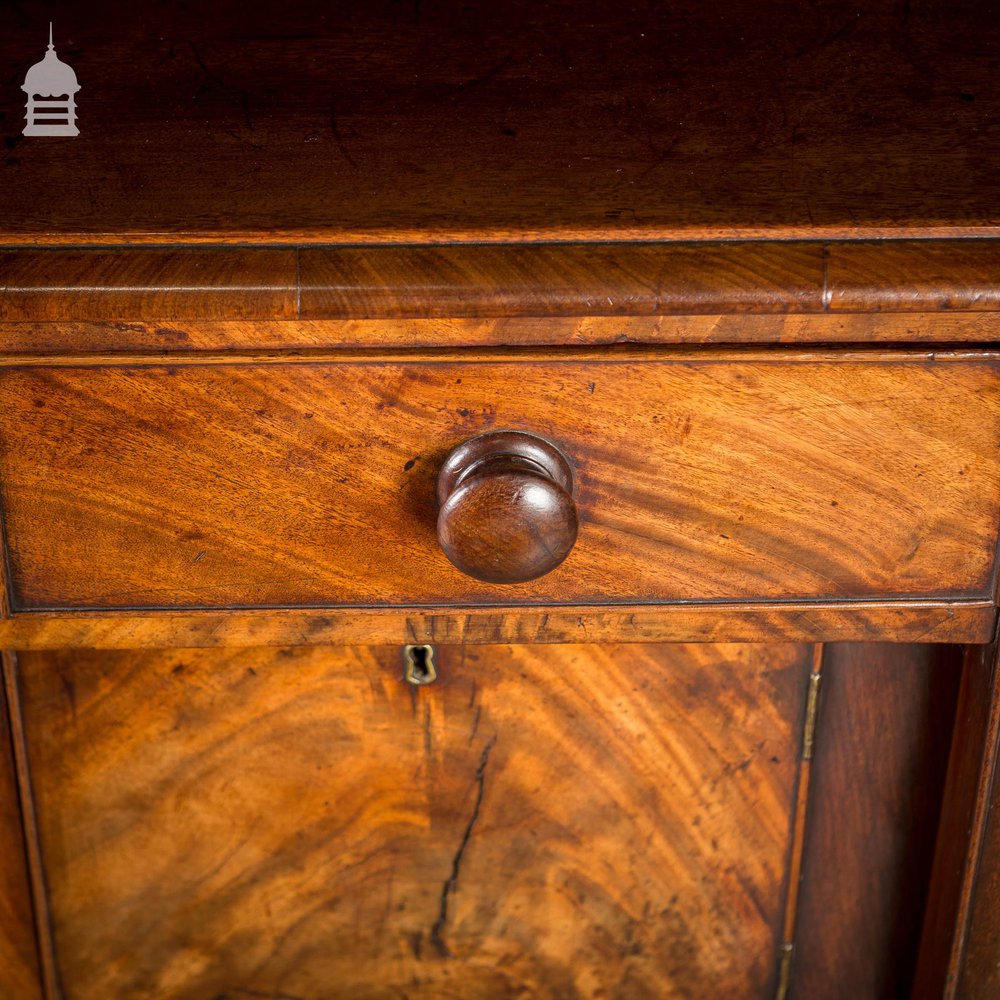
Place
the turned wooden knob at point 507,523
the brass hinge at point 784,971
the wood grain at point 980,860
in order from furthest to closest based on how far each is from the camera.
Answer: the brass hinge at point 784,971
the wood grain at point 980,860
the turned wooden knob at point 507,523

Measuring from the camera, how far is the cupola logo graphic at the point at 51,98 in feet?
1.64

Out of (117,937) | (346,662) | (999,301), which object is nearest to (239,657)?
(346,662)

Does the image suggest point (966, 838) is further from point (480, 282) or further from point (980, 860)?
point (480, 282)

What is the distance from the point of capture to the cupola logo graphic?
1.64ft

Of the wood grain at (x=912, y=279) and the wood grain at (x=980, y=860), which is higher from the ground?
the wood grain at (x=912, y=279)

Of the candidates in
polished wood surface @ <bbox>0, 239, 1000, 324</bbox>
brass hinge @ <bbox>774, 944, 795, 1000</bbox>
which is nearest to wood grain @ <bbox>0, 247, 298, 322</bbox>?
polished wood surface @ <bbox>0, 239, 1000, 324</bbox>

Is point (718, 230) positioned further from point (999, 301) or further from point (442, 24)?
point (442, 24)

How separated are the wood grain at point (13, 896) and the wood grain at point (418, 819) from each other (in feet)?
0.08

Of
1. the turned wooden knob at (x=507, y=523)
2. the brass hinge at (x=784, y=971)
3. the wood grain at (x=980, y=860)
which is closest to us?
the turned wooden knob at (x=507, y=523)

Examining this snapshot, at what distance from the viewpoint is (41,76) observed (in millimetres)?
523

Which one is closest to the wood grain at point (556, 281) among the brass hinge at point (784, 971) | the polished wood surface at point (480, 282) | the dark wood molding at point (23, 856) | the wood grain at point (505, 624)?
the polished wood surface at point (480, 282)

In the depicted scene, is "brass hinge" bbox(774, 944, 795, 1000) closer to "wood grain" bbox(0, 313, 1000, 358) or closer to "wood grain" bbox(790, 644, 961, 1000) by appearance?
"wood grain" bbox(790, 644, 961, 1000)

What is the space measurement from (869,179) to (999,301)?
8 centimetres

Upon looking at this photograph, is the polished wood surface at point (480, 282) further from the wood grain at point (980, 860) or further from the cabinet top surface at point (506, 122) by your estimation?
the wood grain at point (980, 860)
